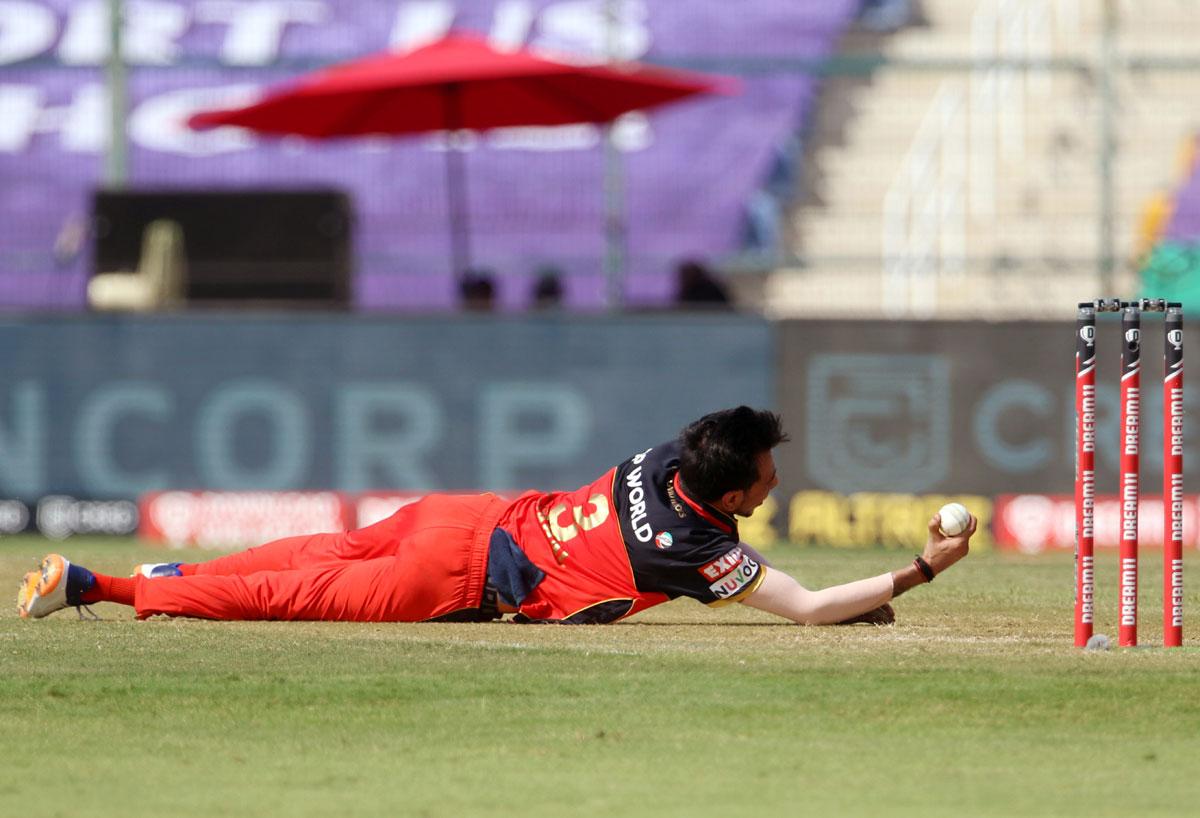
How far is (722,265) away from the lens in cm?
1773

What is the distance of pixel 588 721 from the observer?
6797mm

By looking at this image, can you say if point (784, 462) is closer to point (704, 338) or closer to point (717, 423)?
point (704, 338)

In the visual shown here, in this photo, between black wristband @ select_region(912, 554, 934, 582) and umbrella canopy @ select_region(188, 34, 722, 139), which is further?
umbrella canopy @ select_region(188, 34, 722, 139)

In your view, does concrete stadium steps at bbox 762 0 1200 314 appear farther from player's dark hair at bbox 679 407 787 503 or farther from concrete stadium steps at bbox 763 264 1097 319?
player's dark hair at bbox 679 407 787 503

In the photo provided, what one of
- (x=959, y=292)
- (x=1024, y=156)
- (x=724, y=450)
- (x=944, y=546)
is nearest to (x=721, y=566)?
(x=724, y=450)

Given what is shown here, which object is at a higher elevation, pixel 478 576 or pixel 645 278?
pixel 645 278

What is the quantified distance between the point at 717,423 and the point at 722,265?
9.40 m

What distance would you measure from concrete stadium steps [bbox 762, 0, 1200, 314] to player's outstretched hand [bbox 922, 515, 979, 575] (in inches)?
334

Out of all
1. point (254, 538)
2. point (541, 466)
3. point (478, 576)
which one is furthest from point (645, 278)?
point (478, 576)

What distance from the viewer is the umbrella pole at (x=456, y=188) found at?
17.8 m

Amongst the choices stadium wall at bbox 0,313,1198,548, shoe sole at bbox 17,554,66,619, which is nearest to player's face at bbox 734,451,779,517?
shoe sole at bbox 17,554,66,619

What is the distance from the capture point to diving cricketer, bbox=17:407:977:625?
27.7 ft

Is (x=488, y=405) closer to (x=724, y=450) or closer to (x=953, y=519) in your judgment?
(x=724, y=450)

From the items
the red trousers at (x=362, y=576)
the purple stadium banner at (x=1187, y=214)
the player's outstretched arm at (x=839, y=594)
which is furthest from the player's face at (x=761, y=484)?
the purple stadium banner at (x=1187, y=214)
